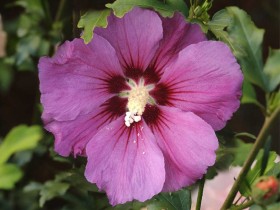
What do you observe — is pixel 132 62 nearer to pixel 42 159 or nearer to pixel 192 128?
pixel 192 128

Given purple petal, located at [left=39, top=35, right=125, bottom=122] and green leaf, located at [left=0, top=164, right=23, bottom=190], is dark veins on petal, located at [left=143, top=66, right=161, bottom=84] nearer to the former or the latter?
purple petal, located at [left=39, top=35, right=125, bottom=122]

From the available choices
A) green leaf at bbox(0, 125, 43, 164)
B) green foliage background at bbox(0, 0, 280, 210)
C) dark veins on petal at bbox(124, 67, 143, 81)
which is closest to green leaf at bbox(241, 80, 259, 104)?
green foliage background at bbox(0, 0, 280, 210)

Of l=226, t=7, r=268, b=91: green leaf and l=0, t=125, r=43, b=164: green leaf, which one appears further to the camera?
l=0, t=125, r=43, b=164: green leaf

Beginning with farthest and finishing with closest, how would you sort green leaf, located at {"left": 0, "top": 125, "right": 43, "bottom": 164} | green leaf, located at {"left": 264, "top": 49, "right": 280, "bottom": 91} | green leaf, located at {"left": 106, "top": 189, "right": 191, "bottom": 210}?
green leaf, located at {"left": 0, "top": 125, "right": 43, "bottom": 164} → green leaf, located at {"left": 106, "top": 189, "right": 191, "bottom": 210} → green leaf, located at {"left": 264, "top": 49, "right": 280, "bottom": 91}

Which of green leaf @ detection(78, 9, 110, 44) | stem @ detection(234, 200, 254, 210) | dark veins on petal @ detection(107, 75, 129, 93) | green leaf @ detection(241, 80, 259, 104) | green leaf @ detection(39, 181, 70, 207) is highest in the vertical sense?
green leaf @ detection(78, 9, 110, 44)

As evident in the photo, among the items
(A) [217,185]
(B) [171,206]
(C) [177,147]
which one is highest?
(C) [177,147]

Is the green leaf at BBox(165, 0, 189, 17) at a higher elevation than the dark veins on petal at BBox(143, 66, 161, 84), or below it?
higher

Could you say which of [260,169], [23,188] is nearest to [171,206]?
[260,169]

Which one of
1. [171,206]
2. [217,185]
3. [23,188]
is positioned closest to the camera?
[171,206]
